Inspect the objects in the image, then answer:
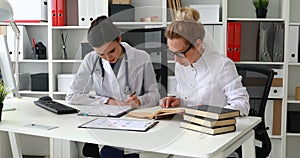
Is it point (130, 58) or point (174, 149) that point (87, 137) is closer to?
point (174, 149)

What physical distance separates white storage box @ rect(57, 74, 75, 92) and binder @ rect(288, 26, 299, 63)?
6.07 ft

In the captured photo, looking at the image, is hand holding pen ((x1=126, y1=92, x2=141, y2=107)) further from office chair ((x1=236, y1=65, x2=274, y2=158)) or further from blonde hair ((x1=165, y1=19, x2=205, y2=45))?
office chair ((x1=236, y1=65, x2=274, y2=158))

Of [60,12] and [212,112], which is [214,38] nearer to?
[60,12]

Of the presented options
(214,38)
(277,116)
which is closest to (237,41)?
(214,38)

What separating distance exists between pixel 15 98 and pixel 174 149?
4.59ft

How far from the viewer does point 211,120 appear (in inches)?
58.4

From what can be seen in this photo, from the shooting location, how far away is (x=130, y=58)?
2.10 metres

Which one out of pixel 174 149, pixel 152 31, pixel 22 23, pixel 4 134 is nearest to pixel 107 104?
pixel 152 31

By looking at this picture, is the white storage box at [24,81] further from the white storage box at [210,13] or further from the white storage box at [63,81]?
the white storage box at [210,13]

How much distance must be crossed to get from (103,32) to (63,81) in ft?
5.56

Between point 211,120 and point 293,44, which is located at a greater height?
point 293,44

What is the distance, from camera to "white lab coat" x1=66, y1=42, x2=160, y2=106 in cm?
208

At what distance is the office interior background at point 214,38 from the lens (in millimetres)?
3197

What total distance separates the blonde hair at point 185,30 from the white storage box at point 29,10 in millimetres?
1946
